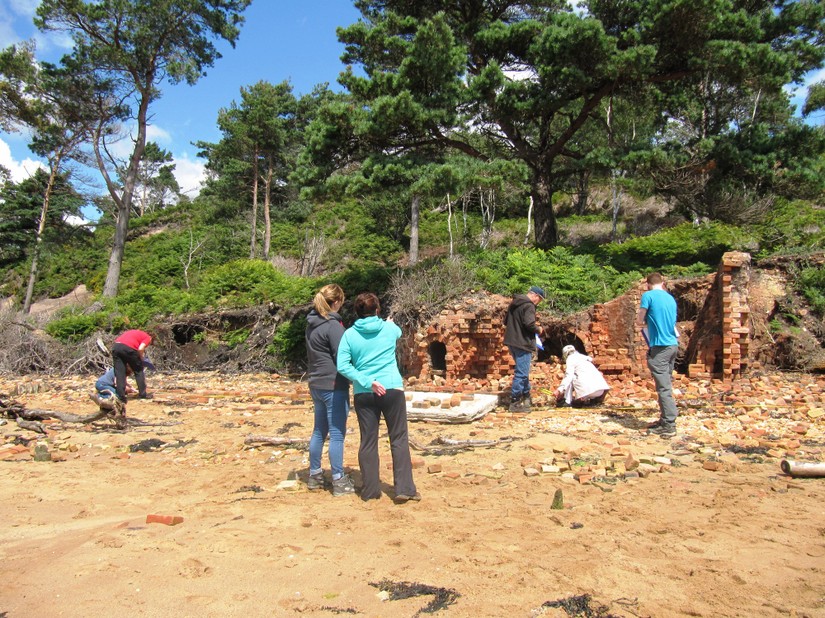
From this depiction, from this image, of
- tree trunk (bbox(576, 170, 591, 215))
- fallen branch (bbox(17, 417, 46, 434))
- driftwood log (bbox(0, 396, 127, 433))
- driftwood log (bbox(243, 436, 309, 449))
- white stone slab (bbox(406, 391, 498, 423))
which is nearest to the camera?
driftwood log (bbox(243, 436, 309, 449))

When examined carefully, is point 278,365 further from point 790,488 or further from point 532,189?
point 790,488

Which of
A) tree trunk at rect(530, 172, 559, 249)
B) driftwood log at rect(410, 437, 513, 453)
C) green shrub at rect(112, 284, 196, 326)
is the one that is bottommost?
driftwood log at rect(410, 437, 513, 453)

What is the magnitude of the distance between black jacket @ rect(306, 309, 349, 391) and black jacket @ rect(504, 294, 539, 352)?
4112 mm

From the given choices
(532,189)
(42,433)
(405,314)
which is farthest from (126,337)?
(532,189)

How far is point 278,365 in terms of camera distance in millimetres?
15586

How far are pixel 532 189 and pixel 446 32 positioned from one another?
4692 millimetres

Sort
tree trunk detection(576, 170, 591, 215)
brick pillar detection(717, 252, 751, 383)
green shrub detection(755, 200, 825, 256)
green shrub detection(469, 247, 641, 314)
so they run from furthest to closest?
tree trunk detection(576, 170, 591, 215) → green shrub detection(755, 200, 825, 256) → green shrub detection(469, 247, 641, 314) → brick pillar detection(717, 252, 751, 383)

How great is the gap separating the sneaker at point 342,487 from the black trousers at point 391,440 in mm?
175

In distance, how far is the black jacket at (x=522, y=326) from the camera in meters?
8.84

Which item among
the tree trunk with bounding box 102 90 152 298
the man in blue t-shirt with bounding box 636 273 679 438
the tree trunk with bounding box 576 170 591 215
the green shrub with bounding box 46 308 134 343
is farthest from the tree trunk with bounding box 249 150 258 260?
the man in blue t-shirt with bounding box 636 273 679 438

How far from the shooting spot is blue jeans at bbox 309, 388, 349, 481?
529cm

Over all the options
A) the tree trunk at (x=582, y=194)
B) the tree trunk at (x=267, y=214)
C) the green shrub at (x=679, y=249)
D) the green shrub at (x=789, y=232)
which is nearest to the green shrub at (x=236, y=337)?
the green shrub at (x=679, y=249)

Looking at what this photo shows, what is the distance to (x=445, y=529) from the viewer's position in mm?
4281

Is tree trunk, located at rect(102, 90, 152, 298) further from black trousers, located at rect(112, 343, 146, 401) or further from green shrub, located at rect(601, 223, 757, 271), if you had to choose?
green shrub, located at rect(601, 223, 757, 271)
